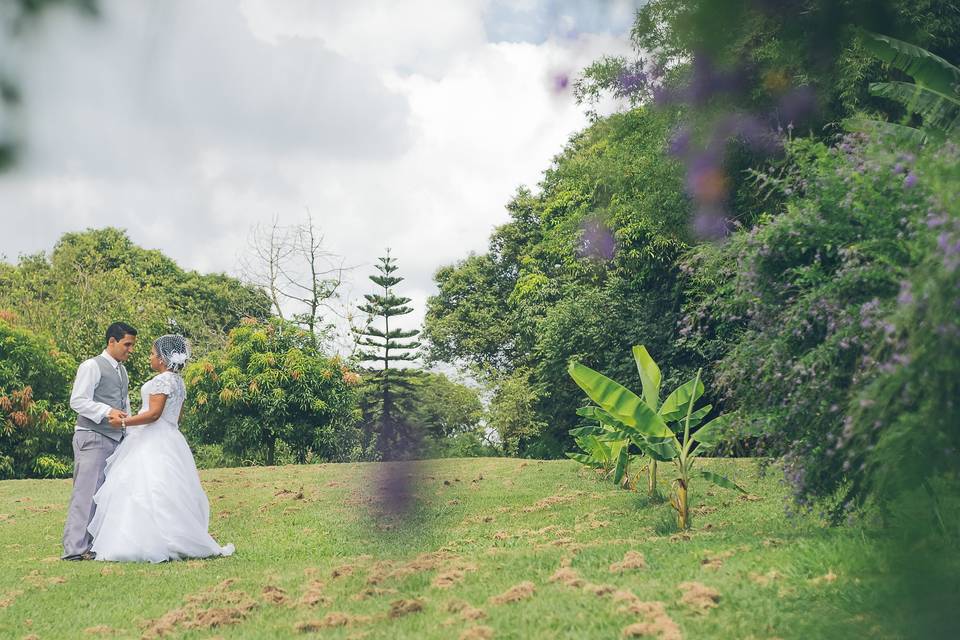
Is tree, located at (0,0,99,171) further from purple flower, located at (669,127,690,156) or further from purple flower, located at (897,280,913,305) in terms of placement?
purple flower, located at (669,127,690,156)

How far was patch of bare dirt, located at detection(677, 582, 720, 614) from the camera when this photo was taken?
433 cm

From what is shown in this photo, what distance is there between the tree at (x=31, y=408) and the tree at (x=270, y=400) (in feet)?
9.44

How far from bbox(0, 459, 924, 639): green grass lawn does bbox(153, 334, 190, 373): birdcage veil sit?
1.83m

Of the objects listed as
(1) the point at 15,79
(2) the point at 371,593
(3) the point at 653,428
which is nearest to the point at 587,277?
(3) the point at 653,428

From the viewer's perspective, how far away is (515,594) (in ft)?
15.9

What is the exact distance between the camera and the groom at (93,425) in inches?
298

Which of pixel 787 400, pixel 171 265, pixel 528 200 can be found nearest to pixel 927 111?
pixel 787 400

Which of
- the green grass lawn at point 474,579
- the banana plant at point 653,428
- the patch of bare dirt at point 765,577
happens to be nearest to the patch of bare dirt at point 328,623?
the green grass lawn at point 474,579

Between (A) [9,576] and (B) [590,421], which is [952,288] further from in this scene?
(B) [590,421]

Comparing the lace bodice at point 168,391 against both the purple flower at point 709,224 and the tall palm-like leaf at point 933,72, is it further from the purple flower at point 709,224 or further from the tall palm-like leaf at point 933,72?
the purple flower at point 709,224

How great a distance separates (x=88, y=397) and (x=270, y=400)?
11.3 m

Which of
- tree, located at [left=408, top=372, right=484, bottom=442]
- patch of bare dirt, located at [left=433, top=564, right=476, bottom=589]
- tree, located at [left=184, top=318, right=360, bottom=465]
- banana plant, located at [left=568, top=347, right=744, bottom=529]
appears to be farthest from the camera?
tree, located at [left=184, top=318, right=360, bottom=465]

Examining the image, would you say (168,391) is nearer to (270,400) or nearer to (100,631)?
(100,631)

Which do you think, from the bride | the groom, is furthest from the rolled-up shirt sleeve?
the bride
